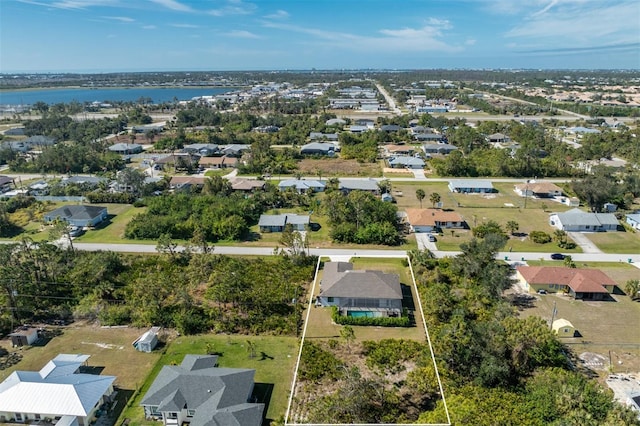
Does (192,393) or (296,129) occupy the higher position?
(296,129)

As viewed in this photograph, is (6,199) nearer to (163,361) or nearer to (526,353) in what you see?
(163,361)

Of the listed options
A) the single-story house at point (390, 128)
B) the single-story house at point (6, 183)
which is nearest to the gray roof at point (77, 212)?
the single-story house at point (6, 183)

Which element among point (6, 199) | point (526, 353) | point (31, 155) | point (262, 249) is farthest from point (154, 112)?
point (526, 353)

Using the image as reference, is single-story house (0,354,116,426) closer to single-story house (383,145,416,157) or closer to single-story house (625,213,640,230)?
single-story house (625,213,640,230)

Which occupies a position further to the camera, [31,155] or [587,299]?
[31,155]

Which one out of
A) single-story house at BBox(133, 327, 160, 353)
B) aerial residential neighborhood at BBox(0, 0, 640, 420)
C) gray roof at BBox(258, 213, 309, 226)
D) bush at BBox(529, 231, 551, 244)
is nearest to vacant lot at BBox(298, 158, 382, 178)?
aerial residential neighborhood at BBox(0, 0, 640, 420)

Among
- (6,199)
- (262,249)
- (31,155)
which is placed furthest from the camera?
(31,155)

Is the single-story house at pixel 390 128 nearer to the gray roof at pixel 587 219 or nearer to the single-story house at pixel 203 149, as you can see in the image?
the single-story house at pixel 203 149
